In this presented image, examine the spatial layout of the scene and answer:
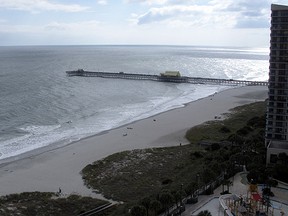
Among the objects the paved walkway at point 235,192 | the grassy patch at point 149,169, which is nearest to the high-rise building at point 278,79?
the grassy patch at point 149,169

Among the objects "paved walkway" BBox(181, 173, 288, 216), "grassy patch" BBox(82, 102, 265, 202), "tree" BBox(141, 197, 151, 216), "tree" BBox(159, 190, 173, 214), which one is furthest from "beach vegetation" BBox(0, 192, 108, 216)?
"paved walkway" BBox(181, 173, 288, 216)

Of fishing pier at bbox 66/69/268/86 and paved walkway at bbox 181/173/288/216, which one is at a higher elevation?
fishing pier at bbox 66/69/268/86

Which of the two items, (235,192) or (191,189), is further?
(235,192)

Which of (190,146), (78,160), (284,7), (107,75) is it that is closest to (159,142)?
(190,146)

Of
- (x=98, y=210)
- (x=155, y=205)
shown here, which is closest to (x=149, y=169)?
(x=98, y=210)

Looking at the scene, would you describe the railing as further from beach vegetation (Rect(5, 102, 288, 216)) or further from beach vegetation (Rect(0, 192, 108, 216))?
beach vegetation (Rect(5, 102, 288, 216))

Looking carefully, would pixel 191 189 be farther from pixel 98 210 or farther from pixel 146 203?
pixel 98 210

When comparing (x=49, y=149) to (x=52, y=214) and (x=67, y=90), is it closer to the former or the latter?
(x=52, y=214)
